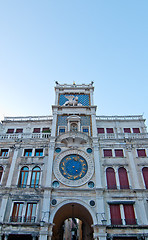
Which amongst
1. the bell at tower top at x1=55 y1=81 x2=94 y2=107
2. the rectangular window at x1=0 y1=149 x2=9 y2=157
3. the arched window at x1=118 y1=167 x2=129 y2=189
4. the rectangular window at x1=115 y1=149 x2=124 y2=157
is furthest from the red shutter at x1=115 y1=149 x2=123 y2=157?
the rectangular window at x1=0 y1=149 x2=9 y2=157

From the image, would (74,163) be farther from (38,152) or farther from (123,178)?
(123,178)

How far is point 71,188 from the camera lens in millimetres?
22656

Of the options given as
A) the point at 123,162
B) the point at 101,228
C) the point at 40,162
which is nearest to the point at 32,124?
the point at 40,162

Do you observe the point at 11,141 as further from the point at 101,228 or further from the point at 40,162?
the point at 101,228

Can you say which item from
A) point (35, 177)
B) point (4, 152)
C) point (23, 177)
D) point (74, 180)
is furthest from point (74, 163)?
point (4, 152)

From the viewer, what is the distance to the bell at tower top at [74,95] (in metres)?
32.4

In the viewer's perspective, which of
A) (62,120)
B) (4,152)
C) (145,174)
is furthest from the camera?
(62,120)

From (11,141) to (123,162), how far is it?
16.6 metres

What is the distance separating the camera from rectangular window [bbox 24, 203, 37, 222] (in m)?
20.8

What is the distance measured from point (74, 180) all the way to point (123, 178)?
21.1ft

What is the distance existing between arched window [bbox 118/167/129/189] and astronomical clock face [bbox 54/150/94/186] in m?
3.77

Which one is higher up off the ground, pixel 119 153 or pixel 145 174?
pixel 119 153

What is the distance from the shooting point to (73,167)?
24.5 meters

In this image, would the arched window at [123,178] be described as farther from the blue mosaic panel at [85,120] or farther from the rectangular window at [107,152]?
the blue mosaic panel at [85,120]
